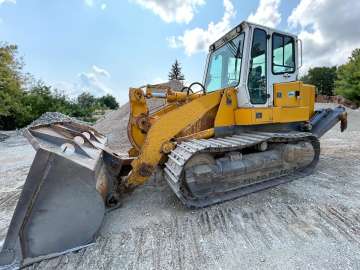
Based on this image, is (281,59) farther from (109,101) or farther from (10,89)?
(109,101)

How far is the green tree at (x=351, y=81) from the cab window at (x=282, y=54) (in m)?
24.6

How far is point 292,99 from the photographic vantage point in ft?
12.9

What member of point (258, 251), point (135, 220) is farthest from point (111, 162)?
point (258, 251)

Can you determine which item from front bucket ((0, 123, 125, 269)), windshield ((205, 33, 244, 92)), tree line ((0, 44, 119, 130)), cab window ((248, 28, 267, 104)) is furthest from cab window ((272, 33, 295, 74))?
tree line ((0, 44, 119, 130))

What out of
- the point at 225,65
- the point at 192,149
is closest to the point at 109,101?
the point at 225,65

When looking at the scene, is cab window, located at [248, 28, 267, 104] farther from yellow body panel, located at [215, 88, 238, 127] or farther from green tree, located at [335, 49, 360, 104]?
green tree, located at [335, 49, 360, 104]

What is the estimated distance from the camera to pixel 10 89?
14.9m

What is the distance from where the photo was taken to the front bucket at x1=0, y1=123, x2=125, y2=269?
195cm

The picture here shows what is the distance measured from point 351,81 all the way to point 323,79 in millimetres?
18162

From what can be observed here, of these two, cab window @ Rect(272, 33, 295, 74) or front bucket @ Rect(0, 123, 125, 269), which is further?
cab window @ Rect(272, 33, 295, 74)

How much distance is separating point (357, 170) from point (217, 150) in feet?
11.3

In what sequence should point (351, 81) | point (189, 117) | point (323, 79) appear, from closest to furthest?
point (189, 117)
point (351, 81)
point (323, 79)

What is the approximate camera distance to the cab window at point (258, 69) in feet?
11.8

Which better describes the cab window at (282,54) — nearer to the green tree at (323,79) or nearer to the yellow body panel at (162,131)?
the yellow body panel at (162,131)
